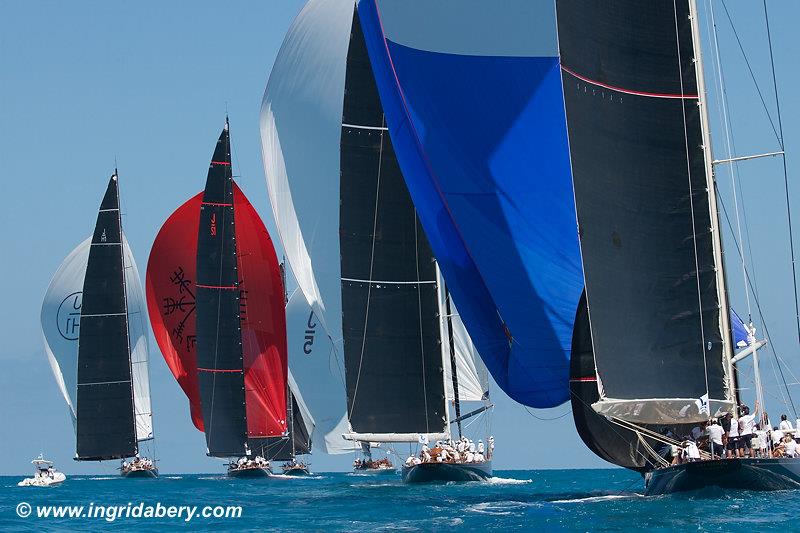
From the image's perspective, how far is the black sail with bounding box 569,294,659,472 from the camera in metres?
26.1

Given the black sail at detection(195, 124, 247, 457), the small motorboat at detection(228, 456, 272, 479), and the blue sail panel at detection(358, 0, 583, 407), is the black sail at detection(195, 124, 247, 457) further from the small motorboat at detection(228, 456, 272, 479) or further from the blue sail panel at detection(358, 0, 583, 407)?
the blue sail panel at detection(358, 0, 583, 407)

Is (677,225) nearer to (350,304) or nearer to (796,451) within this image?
(796,451)

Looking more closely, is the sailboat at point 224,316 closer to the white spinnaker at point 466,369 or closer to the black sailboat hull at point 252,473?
the black sailboat hull at point 252,473

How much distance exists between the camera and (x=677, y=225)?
23828mm

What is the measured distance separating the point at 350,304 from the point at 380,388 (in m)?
2.24

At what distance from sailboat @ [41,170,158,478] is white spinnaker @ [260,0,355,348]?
1604cm

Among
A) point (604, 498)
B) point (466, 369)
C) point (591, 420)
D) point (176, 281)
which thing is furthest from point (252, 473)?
point (591, 420)

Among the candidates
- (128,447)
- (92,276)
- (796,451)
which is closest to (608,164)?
(796,451)

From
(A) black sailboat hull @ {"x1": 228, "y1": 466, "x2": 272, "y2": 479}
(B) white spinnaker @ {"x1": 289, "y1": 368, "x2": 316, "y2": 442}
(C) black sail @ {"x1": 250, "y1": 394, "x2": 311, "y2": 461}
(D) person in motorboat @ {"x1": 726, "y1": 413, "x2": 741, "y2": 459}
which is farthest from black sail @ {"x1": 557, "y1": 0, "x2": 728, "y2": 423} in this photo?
(B) white spinnaker @ {"x1": 289, "y1": 368, "x2": 316, "y2": 442}

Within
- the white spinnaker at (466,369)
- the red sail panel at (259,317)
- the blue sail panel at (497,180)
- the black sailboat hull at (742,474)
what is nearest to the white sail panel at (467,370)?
the white spinnaker at (466,369)

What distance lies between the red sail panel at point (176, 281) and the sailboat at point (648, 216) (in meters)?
30.0

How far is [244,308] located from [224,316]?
132 cm

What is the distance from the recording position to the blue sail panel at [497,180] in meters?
28.2

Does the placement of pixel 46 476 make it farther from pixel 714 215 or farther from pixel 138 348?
pixel 714 215
